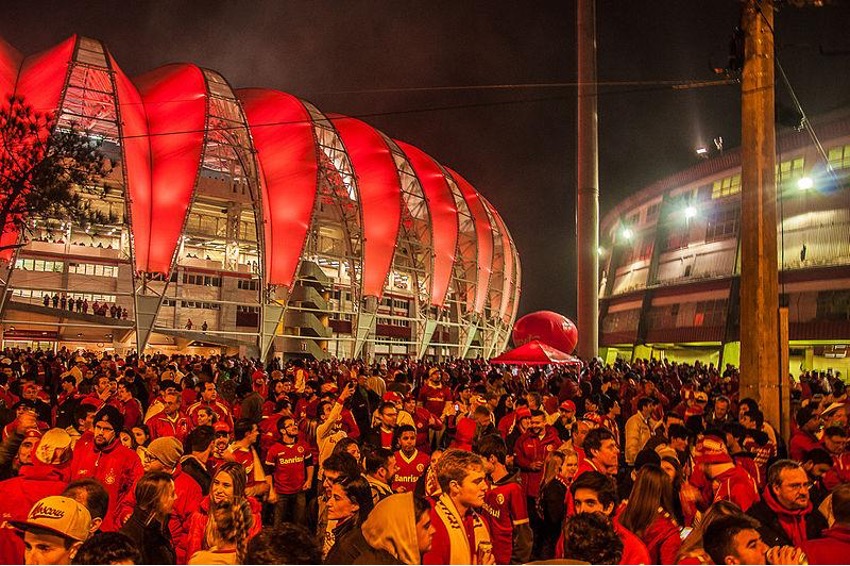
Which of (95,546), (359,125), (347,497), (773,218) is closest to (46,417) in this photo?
(347,497)

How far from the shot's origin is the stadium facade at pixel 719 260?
114 ft

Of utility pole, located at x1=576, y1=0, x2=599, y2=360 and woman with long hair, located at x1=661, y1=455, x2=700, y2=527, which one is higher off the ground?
utility pole, located at x1=576, y1=0, x2=599, y2=360

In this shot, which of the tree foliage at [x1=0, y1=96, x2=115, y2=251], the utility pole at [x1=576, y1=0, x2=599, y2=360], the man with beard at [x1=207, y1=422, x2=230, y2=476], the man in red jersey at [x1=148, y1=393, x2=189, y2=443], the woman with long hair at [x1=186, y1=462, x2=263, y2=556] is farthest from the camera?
the utility pole at [x1=576, y1=0, x2=599, y2=360]

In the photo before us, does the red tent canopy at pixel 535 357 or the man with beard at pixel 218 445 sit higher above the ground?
the red tent canopy at pixel 535 357

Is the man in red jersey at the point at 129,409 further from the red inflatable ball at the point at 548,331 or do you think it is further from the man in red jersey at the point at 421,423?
the red inflatable ball at the point at 548,331

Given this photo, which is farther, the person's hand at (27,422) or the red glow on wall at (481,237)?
the red glow on wall at (481,237)

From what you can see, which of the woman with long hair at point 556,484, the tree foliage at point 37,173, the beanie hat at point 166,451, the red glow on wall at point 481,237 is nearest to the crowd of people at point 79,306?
the tree foliage at point 37,173

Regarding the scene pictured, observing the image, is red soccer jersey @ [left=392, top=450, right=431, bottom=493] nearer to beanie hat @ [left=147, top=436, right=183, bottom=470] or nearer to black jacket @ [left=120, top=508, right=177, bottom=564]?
beanie hat @ [left=147, top=436, right=183, bottom=470]

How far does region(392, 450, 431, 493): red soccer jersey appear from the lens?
255 inches

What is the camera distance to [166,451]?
5.98m

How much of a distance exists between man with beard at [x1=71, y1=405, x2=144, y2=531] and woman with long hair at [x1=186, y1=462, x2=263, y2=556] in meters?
1.42

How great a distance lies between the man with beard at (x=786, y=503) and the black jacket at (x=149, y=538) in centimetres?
380

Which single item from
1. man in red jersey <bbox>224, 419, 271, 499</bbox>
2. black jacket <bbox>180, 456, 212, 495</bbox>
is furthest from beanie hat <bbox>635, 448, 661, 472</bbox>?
black jacket <bbox>180, 456, 212, 495</bbox>

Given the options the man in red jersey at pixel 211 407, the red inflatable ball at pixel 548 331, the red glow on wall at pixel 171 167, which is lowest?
the man in red jersey at pixel 211 407
